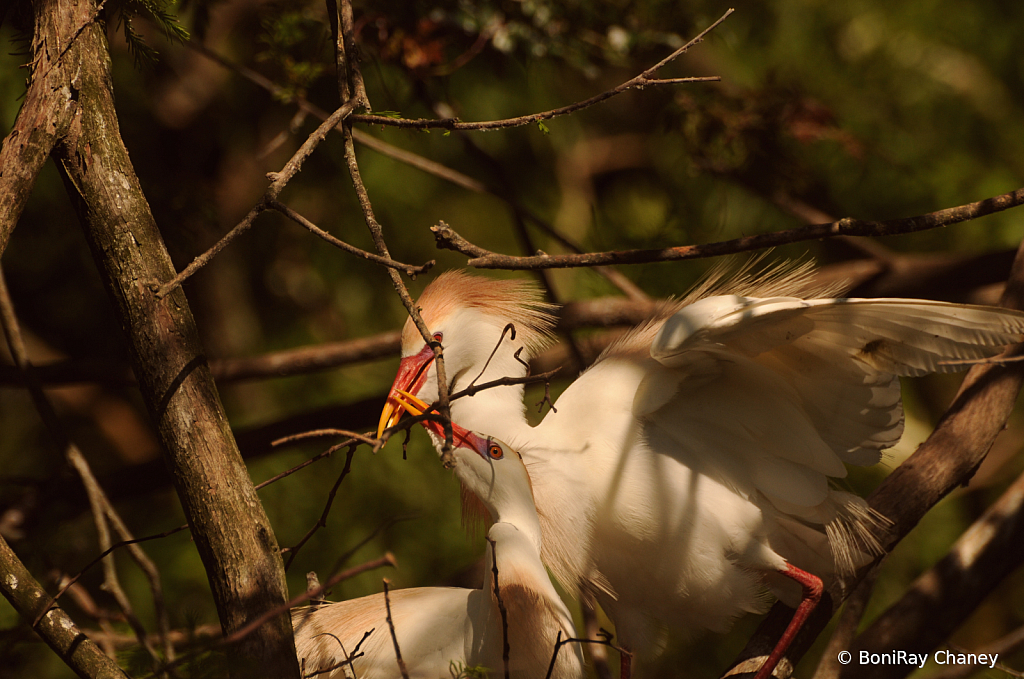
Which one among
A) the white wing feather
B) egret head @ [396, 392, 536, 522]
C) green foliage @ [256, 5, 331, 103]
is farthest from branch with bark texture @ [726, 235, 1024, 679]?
green foliage @ [256, 5, 331, 103]

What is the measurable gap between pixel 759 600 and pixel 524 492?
0.51 metres

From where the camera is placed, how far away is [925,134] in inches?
167

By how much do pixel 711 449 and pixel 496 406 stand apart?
405 millimetres

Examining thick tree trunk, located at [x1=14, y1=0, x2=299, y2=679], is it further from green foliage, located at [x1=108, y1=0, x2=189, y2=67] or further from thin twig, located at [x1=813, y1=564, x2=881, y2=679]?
thin twig, located at [x1=813, y1=564, x2=881, y2=679]

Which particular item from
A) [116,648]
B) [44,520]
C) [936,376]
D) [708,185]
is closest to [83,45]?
[116,648]

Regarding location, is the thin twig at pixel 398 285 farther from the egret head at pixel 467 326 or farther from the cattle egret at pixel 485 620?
the egret head at pixel 467 326

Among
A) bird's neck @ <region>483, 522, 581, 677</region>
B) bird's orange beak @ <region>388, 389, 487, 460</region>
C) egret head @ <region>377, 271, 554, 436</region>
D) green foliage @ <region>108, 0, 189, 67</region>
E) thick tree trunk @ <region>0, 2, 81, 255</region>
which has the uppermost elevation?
green foliage @ <region>108, 0, 189, 67</region>

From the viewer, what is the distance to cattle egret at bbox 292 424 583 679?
111 centimetres

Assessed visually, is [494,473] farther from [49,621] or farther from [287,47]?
[287,47]

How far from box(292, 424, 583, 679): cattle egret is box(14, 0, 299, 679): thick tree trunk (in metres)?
0.21

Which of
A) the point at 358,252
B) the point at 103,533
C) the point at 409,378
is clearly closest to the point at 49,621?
the point at 103,533

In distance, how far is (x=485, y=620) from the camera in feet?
3.73

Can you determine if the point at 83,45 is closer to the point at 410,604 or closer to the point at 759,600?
the point at 410,604

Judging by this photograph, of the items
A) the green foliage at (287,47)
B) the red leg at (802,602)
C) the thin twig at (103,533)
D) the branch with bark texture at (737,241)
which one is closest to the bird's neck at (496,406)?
the branch with bark texture at (737,241)
